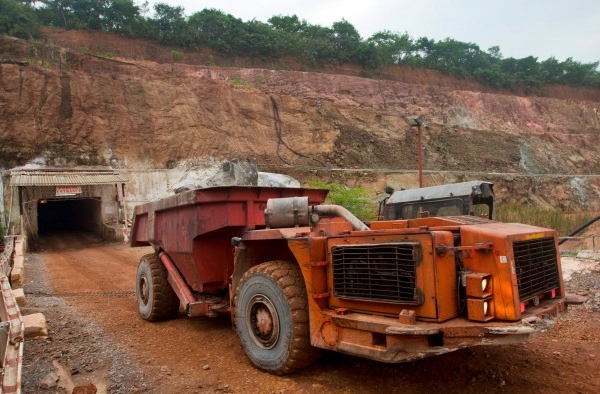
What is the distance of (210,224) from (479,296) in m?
2.88

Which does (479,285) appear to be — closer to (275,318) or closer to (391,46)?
(275,318)

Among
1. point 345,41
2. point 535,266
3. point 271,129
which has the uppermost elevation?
point 345,41

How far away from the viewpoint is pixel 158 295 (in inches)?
254

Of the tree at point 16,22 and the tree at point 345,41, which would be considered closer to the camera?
the tree at point 16,22

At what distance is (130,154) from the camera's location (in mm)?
23578

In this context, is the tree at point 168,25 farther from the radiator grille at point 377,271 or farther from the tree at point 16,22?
the radiator grille at point 377,271

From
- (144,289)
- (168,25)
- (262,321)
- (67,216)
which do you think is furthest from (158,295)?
(168,25)

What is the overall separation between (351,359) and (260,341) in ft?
2.89

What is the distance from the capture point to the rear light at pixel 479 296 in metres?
3.27

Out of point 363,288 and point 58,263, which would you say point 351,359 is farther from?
point 58,263

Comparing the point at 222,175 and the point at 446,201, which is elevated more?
the point at 222,175

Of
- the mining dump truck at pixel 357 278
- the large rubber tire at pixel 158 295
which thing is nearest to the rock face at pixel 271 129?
the large rubber tire at pixel 158 295

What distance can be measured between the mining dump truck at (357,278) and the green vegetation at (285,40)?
1274 inches

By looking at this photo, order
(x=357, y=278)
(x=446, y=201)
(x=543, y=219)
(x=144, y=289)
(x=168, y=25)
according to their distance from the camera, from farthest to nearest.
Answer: (x=168, y=25), (x=543, y=219), (x=446, y=201), (x=144, y=289), (x=357, y=278)
